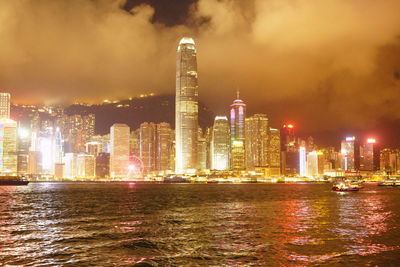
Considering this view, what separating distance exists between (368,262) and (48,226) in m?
34.4

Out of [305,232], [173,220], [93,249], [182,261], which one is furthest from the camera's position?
[173,220]

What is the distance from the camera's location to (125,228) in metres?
46.5

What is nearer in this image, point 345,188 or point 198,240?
point 198,240

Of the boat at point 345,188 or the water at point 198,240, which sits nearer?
the water at point 198,240

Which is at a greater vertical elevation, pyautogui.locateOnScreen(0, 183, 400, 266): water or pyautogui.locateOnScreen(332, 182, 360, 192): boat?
pyautogui.locateOnScreen(0, 183, 400, 266): water

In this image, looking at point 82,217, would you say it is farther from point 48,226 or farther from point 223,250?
point 223,250

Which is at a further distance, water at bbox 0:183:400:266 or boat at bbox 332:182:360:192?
boat at bbox 332:182:360:192

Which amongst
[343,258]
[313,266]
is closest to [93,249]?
[313,266]

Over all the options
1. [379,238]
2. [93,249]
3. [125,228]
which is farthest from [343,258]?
[125,228]

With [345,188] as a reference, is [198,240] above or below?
above

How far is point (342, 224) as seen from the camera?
167 feet

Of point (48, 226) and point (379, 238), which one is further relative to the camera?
point (48, 226)

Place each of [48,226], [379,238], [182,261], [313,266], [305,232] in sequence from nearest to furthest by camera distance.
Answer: [313,266], [182,261], [379,238], [305,232], [48,226]

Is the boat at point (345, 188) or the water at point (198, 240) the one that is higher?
the water at point (198, 240)
